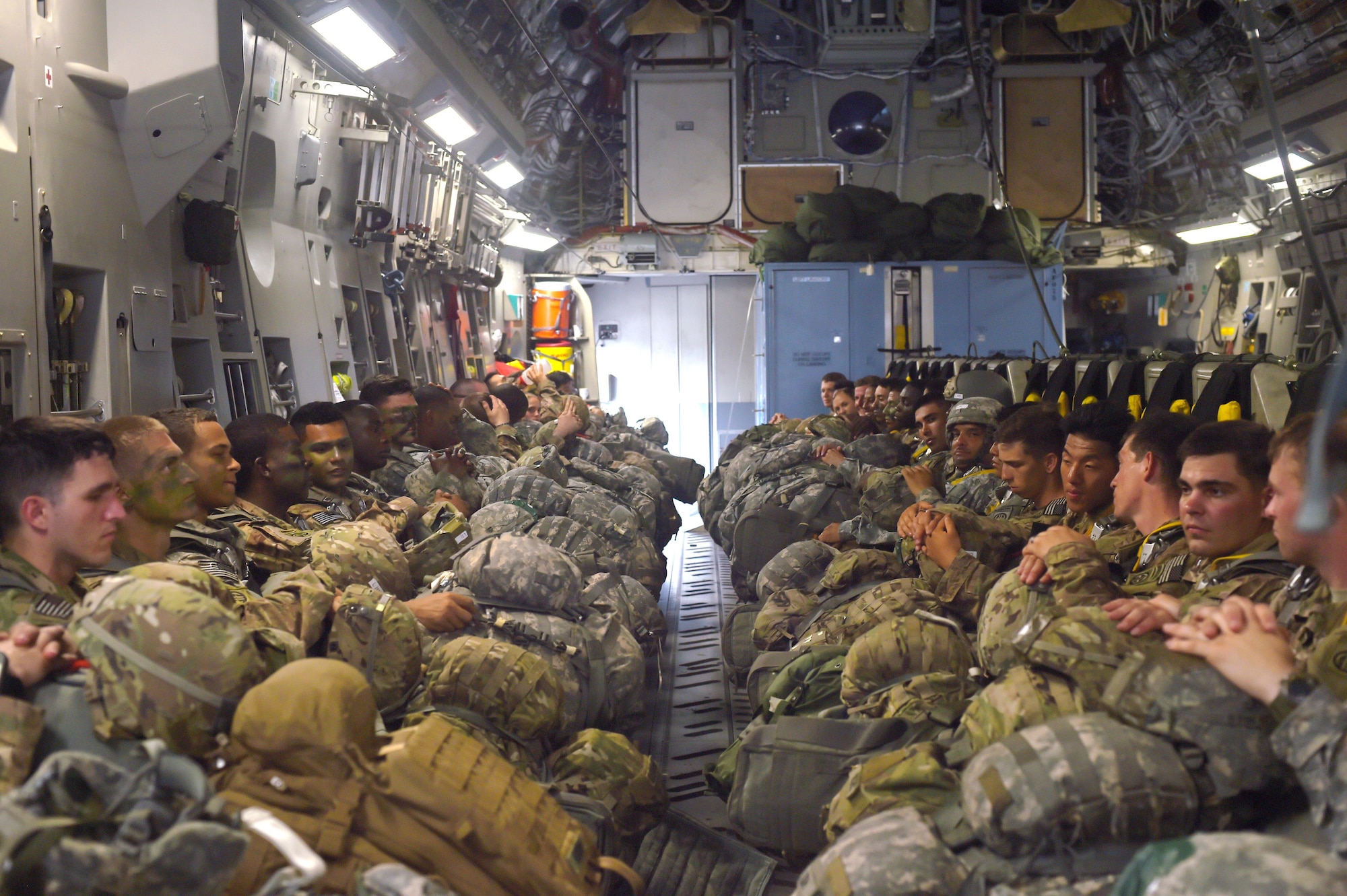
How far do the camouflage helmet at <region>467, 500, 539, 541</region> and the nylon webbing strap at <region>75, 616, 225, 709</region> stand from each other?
240 cm

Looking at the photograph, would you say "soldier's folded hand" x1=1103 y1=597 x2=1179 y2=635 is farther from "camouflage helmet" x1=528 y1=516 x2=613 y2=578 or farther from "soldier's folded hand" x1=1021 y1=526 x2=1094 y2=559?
"camouflage helmet" x1=528 y1=516 x2=613 y2=578

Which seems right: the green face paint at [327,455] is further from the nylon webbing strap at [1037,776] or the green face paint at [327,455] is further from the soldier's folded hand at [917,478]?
Result: the nylon webbing strap at [1037,776]

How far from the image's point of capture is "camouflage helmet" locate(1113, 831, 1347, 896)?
1.32 meters

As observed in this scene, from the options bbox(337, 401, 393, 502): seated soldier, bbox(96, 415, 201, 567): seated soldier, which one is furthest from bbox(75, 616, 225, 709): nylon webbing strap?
bbox(337, 401, 393, 502): seated soldier

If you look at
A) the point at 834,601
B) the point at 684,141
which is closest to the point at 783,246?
the point at 684,141

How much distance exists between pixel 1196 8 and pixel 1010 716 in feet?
30.1

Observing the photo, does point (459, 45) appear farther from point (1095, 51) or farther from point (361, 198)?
point (1095, 51)

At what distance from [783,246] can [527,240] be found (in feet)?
11.0

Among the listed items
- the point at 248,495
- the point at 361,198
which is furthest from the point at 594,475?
the point at 248,495

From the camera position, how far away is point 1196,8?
9.30m

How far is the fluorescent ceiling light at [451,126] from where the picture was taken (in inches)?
304

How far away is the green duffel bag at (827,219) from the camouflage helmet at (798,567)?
5363mm

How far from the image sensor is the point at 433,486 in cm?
519

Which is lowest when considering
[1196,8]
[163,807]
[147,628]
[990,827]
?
[990,827]
